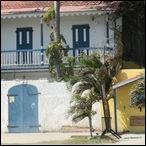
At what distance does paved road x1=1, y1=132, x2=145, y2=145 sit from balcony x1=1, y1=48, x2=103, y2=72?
4.72 metres

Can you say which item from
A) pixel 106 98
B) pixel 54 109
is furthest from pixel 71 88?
pixel 106 98

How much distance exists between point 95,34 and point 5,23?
4955mm

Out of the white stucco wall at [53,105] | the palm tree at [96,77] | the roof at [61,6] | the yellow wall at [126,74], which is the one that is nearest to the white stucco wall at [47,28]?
the roof at [61,6]

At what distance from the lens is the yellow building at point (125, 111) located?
54.7ft

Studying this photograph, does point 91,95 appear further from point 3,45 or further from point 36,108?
point 3,45

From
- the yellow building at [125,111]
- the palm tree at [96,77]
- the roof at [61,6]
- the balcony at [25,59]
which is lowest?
the yellow building at [125,111]

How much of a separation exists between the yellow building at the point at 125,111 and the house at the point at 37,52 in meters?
0.71

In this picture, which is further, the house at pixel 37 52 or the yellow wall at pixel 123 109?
the house at pixel 37 52

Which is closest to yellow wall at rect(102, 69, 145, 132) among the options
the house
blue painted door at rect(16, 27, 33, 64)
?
the house

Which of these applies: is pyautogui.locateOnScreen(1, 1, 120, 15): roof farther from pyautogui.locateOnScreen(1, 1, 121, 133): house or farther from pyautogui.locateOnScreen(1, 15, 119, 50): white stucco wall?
pyautogui.locateOnScreen(1, 15, 119, 50): white stucco wall

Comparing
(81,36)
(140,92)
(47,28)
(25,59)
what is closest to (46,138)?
(140,92)

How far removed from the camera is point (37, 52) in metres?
21.5

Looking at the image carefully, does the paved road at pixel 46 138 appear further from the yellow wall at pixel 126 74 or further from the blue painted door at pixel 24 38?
the blue painted door at pixel 24 38

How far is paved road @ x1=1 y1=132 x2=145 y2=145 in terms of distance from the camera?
46.3 feet
